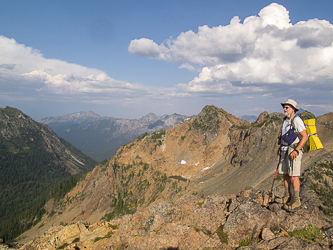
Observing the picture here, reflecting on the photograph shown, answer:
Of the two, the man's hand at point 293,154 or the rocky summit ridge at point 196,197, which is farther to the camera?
the man's hand at point 293,154

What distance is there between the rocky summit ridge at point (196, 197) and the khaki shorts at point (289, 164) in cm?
162

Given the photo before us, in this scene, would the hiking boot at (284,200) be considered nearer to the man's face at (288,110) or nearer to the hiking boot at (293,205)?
the hiking boot at (293,205)

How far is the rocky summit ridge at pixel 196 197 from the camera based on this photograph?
873 centimetres

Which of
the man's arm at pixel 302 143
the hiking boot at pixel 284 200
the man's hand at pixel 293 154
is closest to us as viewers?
the man's arm at pixel 302 143

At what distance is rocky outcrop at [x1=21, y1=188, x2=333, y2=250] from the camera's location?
7768 millimetres

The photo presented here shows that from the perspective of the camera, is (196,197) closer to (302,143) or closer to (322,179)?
(302,143)

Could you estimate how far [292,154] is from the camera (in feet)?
29.3

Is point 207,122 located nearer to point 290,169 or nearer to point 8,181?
point 290,169

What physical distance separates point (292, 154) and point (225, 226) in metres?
4.86

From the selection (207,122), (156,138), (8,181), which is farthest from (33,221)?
(8,181)

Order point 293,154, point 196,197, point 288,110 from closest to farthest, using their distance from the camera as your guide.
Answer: point 293,154
point 288,110
point 196,197

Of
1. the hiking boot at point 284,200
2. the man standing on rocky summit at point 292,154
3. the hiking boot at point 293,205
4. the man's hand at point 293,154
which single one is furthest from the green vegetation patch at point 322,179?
the man's hand at point 293,154

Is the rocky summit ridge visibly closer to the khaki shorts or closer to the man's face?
the khaki shorts

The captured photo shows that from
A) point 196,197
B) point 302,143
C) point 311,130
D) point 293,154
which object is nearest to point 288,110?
point 311,130
